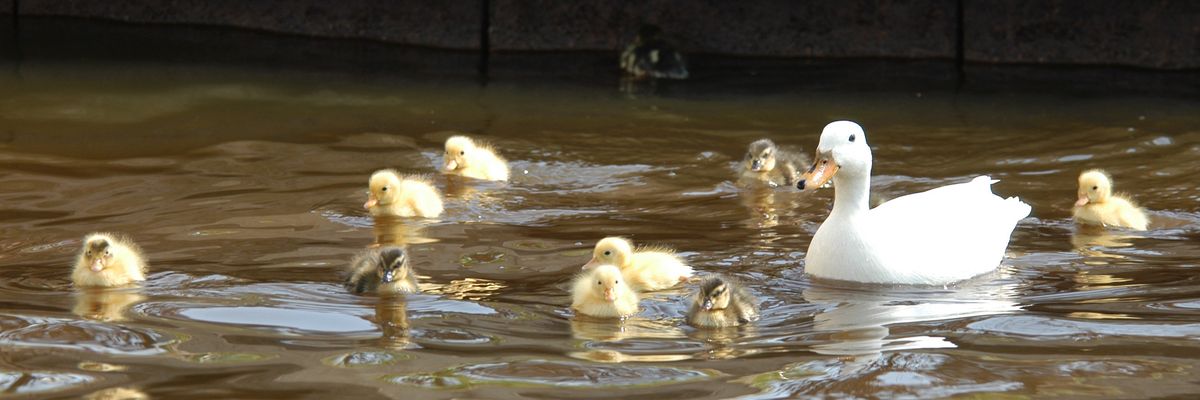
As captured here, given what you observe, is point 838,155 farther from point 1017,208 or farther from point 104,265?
point 104,265

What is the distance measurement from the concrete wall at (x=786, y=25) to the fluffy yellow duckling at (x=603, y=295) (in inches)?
258

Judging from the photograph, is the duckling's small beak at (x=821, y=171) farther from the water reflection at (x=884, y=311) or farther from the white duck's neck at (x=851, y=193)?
the water reflection at (x=884, y=311)

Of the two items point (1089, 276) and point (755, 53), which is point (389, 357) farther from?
point (755, 53)

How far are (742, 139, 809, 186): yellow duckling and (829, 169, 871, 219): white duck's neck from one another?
1.92 meters

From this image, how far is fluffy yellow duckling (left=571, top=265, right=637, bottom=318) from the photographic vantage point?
5.04m

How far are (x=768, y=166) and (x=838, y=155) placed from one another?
2.11 metres

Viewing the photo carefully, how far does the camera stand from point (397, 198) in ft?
22.5

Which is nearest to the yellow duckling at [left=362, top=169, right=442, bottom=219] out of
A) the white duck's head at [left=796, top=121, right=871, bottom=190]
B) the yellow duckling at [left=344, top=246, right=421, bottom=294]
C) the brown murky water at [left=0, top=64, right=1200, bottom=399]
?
the brown murky water at [left=0, top=64, right=1200, bottom=399]

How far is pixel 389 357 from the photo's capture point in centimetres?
445

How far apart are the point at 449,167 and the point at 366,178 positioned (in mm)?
408

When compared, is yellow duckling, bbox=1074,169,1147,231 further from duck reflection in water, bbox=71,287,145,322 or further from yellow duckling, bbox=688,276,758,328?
duck reflection in water, bbox=71,287,145,322

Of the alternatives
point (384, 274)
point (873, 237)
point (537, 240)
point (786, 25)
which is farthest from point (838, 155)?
point (786, 25)

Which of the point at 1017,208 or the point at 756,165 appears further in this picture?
the point at 756,165

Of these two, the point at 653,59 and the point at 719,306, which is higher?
the point at 653,59
